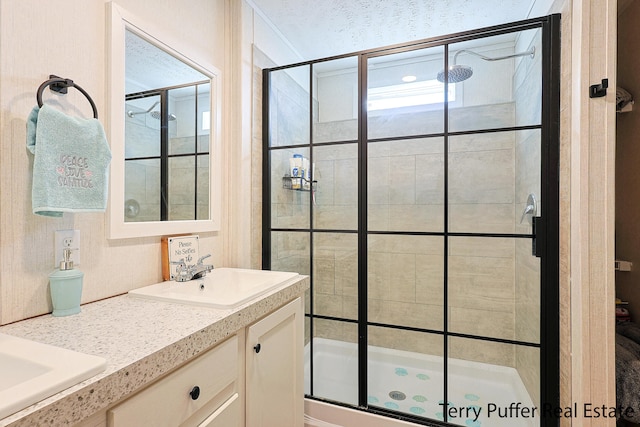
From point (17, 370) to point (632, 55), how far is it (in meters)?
2.85

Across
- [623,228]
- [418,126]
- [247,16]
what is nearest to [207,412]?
[418,126]

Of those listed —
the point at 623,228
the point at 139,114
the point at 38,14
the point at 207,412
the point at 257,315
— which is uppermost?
the point at 38,14

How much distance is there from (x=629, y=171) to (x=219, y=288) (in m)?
2.26

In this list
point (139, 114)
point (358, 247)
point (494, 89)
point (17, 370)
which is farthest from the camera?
point (358, 247)

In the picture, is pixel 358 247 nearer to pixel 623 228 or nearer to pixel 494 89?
pixel 494 89

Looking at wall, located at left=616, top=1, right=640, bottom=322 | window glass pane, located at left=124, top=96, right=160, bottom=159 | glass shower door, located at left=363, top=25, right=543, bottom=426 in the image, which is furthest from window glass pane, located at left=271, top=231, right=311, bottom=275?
wall, located at left=616, top=1, right=640, bottom=322

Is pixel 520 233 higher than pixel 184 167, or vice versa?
pixel 184 167

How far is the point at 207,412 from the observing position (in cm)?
86

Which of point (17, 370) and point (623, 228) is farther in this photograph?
point (623, 228)

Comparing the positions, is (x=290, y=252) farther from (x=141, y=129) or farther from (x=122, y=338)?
(x=122, y=338)

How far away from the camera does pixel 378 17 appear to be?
1952 millimetres

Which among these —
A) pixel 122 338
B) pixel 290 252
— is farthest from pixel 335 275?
pixel 122 338

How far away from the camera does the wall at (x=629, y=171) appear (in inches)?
65.2

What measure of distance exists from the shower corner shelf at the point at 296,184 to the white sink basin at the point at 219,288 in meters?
0.64
